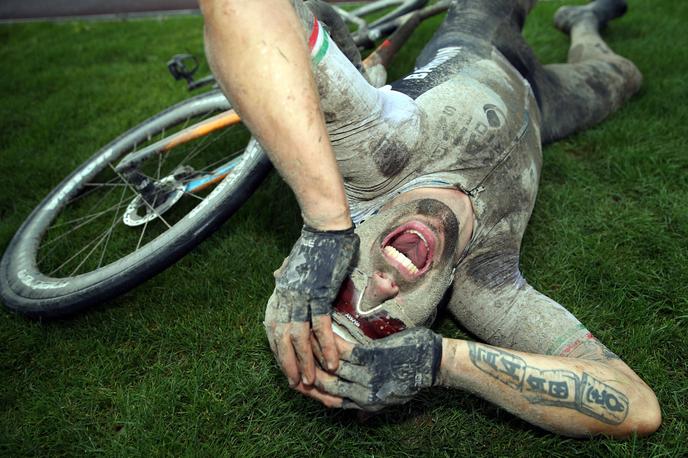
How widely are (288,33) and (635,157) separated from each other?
7.45 feet

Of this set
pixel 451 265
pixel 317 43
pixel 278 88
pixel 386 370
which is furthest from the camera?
pixel 451 265

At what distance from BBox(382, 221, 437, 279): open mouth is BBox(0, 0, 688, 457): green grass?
1.71 feet

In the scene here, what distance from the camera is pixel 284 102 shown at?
4.46ft

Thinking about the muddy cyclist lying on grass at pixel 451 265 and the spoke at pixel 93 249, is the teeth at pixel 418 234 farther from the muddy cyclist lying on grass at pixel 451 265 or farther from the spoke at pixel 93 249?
the spoke at pixel 93 249

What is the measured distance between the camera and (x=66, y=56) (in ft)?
17.6

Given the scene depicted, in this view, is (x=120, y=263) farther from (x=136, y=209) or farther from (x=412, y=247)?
(x=412, y=247)

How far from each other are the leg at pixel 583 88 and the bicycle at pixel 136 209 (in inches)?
36.9

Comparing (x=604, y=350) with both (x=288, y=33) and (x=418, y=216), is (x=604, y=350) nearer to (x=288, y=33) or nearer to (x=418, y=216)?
(x=418, y=216)

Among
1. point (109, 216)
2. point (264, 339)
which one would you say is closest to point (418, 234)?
point (264, 339)

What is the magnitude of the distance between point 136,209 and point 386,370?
1.88 metres

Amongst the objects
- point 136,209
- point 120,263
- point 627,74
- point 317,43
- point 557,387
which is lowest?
point 627,74

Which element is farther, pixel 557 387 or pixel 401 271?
pixel 401 271

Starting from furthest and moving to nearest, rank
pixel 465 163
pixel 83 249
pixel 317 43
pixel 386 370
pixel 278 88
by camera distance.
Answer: pixel 83 249, pixel 465 163, pixel 317 43, pixel 386 370, pixel 278 88

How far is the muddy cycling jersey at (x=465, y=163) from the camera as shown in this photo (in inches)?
67.9
